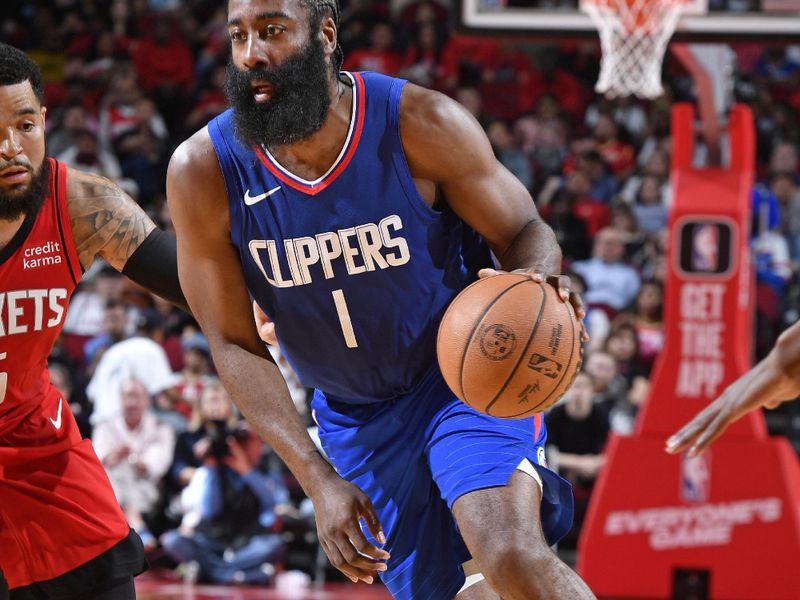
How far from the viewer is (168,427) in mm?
8359

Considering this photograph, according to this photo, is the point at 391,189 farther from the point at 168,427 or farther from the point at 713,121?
the point at 168,427

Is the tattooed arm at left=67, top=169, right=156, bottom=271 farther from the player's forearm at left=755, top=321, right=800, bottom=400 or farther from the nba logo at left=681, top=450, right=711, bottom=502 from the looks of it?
the nba logo at left=681, top=450, right=711, bottom=502

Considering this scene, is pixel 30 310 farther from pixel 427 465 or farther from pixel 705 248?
pixel 705 248

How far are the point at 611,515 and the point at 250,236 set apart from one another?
13.9ft

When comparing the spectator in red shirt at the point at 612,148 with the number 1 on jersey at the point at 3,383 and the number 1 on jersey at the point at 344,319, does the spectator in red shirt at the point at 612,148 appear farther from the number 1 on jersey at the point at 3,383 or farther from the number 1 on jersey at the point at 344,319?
the number 1 on jersey at the point at 3,383

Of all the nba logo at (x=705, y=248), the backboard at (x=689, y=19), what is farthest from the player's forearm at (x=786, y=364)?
the backboard at (x=689, y=19)

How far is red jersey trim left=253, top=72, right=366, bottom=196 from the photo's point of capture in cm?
335

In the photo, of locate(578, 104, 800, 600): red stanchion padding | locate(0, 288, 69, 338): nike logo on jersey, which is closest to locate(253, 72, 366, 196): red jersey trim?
locate(0, 288, 69, 338): nike logo on jersey

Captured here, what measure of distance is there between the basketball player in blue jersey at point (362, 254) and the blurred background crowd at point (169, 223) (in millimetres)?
3880

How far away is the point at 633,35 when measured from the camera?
7.17 m

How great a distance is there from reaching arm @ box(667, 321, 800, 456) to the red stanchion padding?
3528 millimetres

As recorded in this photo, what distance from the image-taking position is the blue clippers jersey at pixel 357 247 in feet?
11.0

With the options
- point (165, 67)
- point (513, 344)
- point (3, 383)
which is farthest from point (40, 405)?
point (165, 67)

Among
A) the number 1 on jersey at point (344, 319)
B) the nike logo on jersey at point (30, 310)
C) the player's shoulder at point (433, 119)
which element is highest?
the player's shoulder at point (433, 119)
